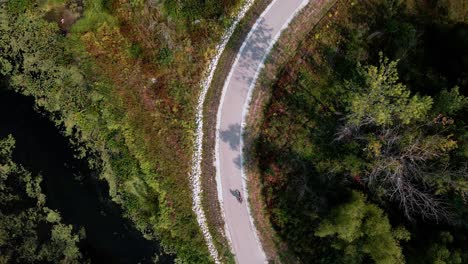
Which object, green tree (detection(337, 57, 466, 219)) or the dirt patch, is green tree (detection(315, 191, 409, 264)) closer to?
green tree (detection(337, 57, 466, 219))

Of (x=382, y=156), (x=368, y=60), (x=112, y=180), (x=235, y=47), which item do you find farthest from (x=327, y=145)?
(x=112, y=180)

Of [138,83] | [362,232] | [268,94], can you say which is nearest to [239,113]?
[268,94]

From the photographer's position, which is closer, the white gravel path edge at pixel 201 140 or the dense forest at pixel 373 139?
the dense forest at pixel 373 139

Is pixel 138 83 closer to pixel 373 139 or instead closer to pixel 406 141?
pixel 373 139

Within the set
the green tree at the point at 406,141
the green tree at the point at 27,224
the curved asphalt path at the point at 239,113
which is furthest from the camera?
the green tree at the point at 27,224

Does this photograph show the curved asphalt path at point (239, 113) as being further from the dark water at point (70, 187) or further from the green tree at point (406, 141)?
the green tree at point (406, 141)

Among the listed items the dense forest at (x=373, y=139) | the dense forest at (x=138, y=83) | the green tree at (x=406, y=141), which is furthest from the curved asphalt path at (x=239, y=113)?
the green tree at (x=406, y=141)

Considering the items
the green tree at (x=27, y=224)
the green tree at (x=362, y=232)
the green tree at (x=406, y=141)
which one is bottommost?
the green tree at (x=362, y=232)
